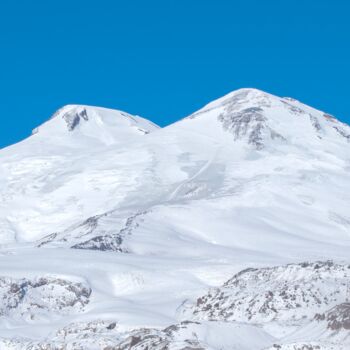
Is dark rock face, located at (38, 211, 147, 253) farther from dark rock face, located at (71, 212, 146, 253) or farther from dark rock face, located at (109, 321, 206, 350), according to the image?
dark rock face, located at (109, 321, 206, 350)

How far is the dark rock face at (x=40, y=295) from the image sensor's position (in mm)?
88938

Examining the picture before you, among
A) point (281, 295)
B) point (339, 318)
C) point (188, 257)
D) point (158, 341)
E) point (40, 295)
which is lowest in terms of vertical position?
point (158, 341)

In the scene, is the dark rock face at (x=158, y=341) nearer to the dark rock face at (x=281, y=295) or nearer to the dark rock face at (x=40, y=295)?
the dark rock face at (x=281, y=295)

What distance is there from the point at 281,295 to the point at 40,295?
1096 inches

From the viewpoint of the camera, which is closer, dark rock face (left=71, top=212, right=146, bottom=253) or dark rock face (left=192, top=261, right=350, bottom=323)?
dark rock face (left=192, top=261, right=350, bottom=323)

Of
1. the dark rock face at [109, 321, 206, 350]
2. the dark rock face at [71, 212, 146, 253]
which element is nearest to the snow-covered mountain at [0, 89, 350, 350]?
the dark rock face at [109, 321, 206, 350]

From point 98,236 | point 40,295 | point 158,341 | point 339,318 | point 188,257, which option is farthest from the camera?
point 98,236

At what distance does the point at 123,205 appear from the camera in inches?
6855

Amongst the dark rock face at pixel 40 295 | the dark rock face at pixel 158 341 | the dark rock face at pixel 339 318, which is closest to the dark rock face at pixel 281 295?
the dark rock face at pixel 40 295

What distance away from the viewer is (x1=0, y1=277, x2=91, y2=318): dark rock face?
292 feet

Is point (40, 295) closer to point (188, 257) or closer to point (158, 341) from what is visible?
point (188, 257)

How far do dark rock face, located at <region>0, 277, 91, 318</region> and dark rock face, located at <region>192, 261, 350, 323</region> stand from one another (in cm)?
1464

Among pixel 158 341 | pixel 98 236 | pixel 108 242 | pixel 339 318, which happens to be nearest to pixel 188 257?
pixel 108 242

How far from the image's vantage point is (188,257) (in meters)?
112
